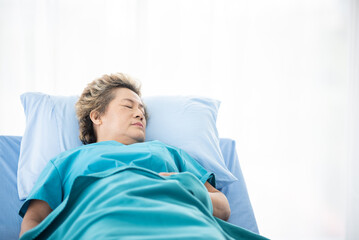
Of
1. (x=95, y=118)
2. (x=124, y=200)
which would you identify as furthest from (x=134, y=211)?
(x=95, y=118)

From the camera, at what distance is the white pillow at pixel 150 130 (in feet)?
4.48

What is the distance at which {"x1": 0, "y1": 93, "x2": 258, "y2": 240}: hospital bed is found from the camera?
1191 mm

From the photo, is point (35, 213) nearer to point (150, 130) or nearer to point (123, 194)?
point (123, 194)

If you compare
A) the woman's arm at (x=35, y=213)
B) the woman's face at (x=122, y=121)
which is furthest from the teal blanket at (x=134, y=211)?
the woman's face at (x=122, y=121)

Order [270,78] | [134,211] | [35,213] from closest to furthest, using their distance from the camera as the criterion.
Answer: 1. [134,211]
2. [35,213]
3. [270,78]

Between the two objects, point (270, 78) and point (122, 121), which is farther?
point (270, 78)

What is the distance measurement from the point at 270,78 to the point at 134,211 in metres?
1.70

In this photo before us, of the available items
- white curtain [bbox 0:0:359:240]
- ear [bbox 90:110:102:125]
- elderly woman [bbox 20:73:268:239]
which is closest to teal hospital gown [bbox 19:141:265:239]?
elderly woman [bbox 20:73:268:239]

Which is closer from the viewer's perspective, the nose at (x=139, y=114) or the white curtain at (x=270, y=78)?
the nose at (x=139, y=114)

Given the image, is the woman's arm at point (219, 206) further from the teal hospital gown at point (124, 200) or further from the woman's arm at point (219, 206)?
the teal hospital gown at point (124, 200)

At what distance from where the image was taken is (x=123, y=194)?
31.9 inches

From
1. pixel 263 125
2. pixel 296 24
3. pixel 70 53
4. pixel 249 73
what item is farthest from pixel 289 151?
pixel 70 53

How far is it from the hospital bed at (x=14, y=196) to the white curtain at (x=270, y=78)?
2.11ft

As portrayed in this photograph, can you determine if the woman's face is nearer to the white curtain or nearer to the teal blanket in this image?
the teal blanket
